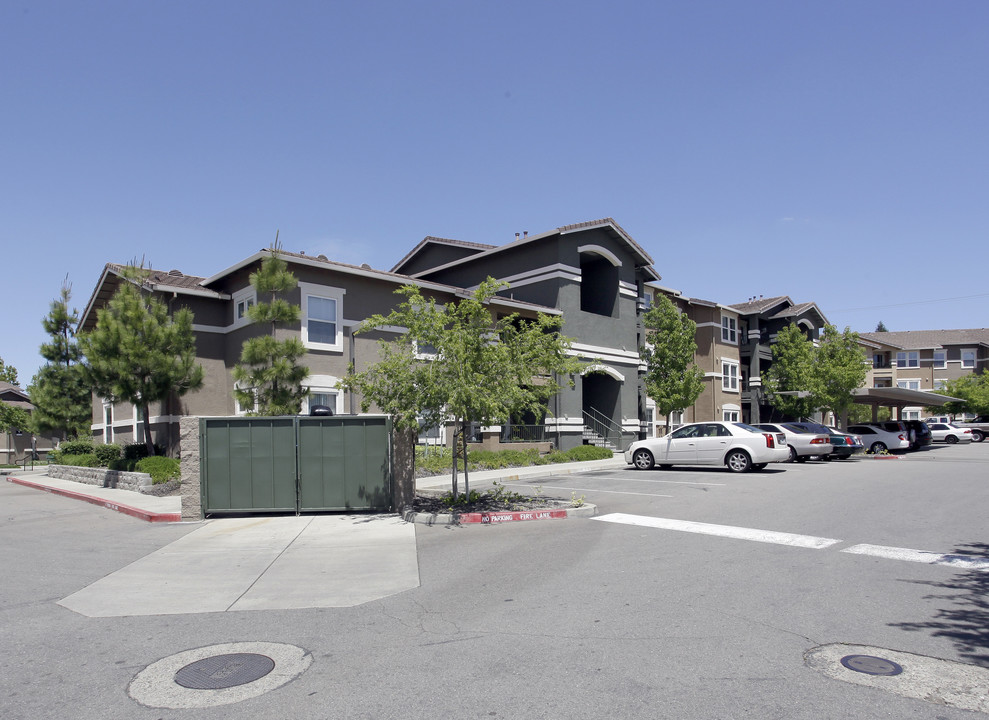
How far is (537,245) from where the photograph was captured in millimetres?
29406

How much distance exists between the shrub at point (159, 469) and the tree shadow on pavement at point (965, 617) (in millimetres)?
Answer: 15924

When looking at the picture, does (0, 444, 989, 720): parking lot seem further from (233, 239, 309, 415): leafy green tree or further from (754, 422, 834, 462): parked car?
(754, 422, 834, 462): parked car

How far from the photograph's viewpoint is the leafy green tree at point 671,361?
101 ft

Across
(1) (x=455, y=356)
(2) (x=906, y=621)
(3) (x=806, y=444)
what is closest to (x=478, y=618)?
(2) (x=906, y=621)

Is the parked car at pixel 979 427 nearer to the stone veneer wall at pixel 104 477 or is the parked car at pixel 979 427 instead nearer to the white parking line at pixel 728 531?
the white parking line at pixel 728 531

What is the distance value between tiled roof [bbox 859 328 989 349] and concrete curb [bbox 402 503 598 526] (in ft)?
222

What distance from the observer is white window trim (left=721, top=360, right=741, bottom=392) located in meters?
41.2

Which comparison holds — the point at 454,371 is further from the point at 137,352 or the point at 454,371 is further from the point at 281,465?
the point at 137,352

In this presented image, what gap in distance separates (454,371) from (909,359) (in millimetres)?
74643

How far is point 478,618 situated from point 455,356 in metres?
6.28

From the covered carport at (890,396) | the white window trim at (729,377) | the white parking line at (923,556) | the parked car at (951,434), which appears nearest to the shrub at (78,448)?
the white parking line at (923,556)

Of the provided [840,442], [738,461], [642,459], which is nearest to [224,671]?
[738,461]

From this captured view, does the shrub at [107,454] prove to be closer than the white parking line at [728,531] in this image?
No

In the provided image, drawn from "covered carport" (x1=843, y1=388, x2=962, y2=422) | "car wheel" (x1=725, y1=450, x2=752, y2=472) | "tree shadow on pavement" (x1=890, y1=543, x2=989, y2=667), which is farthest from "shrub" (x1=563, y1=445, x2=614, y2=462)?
"tree shadow on pavement" (x1=890, y1=543, x2=989, y2=667)
